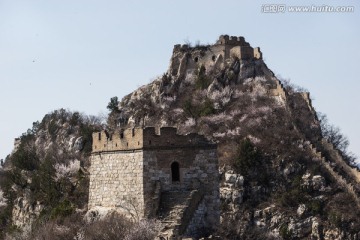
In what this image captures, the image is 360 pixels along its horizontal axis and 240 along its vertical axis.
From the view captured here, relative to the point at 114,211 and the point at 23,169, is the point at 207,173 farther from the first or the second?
the point at 23,169

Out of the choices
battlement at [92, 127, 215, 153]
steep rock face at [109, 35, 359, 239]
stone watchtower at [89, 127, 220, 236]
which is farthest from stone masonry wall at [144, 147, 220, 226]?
steep rock face at [109, 35, 359, 239]

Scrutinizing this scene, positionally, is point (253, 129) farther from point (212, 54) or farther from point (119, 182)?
point (119, 182)

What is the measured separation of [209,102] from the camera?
67.4 metres

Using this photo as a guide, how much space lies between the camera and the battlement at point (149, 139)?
24.1m

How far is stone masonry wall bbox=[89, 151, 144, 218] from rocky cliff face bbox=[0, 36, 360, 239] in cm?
2254

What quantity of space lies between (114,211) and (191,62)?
50328mm

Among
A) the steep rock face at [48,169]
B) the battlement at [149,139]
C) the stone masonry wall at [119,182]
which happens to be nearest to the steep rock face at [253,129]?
the steep rock face at [48,169]

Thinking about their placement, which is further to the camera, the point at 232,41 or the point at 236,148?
the point at 232,41

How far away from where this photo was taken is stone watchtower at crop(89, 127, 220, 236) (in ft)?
77.3

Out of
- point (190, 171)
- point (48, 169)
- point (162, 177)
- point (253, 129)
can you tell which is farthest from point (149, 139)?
point (253, 129)

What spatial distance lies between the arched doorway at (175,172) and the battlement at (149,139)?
0.70 metres

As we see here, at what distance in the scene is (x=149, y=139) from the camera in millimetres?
24062

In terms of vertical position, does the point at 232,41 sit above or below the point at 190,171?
above

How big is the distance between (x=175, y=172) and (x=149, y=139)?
163cm
